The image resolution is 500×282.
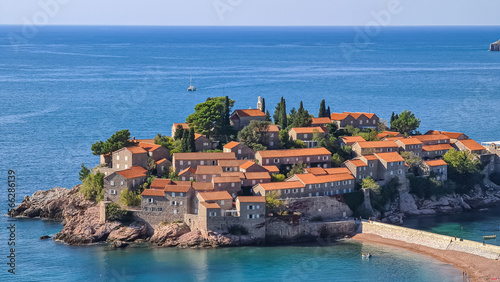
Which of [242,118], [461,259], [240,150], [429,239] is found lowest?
[461,259]

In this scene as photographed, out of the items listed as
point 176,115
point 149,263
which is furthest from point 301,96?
point 149,263

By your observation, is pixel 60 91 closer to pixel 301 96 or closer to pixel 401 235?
pixel 301 96

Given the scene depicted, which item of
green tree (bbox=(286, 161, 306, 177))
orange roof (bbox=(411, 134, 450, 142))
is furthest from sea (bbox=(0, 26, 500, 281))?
orange roof (bbox=(411, 134, 450, 142))

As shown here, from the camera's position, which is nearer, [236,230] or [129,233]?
[236,230]

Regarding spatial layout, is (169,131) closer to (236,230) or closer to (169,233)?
(169,233)

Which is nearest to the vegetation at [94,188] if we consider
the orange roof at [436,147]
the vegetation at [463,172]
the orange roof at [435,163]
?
the orange roof at [435,163]

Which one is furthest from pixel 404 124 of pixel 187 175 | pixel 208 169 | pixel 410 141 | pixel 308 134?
pixel 187 175

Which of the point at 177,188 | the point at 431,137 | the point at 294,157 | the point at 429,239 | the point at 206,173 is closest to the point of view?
the point at 429,239
